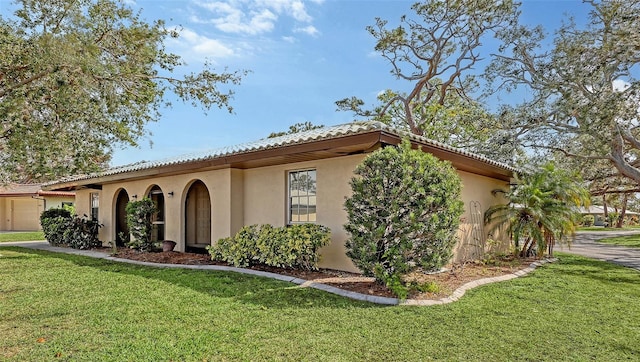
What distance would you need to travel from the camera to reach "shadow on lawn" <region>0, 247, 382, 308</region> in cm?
609

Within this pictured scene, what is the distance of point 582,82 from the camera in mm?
14469

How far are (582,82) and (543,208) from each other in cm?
654

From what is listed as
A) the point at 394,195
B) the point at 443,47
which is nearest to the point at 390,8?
the point at 443,47

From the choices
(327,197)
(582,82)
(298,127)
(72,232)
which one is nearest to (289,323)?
(327,197)

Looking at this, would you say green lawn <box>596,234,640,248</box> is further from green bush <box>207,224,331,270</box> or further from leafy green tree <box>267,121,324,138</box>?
leafy green tree <box>267,121,324,138</box>

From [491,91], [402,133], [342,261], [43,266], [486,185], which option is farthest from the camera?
[491,91]

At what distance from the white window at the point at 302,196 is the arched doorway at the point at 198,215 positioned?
181 inches

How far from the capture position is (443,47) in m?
→ 21.1

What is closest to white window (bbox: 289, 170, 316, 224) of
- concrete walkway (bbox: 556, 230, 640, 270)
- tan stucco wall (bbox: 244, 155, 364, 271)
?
tan stucco wall (bbox: 244, 155, 364, 271)

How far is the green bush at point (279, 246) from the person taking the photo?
8.32m

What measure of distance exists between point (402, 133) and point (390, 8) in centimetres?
1521

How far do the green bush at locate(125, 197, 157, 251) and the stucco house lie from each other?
2.13 feet

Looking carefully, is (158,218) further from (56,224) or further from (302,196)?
(302,196)

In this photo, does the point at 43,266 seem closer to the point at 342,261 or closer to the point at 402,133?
the point at 342,261
